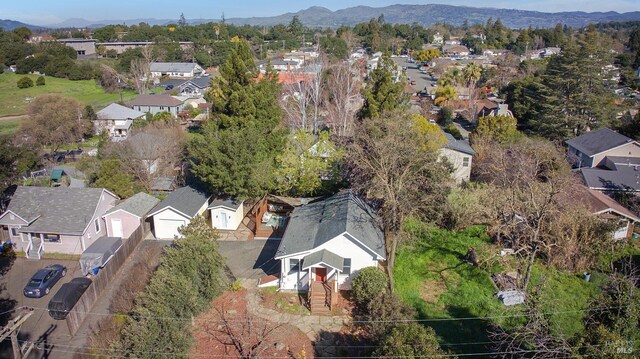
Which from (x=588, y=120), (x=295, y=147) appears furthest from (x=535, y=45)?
(x=295, y=147)

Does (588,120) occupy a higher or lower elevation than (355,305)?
higher

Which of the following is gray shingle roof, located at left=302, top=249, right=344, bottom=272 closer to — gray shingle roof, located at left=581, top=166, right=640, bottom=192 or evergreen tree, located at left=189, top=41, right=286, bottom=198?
evergreen tree, located at left=189, top=41, right=286, bottom=198

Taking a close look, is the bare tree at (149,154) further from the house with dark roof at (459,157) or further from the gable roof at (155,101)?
the gable roof at (155,101)

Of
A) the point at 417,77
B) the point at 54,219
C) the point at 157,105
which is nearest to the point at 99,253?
the point at 54,219

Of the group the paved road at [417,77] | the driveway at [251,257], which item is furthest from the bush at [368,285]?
the paved road at [417,77]

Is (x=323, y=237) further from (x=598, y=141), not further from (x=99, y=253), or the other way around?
(x=598, y=141)

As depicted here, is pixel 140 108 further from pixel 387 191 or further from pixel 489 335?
pixel 489 335
